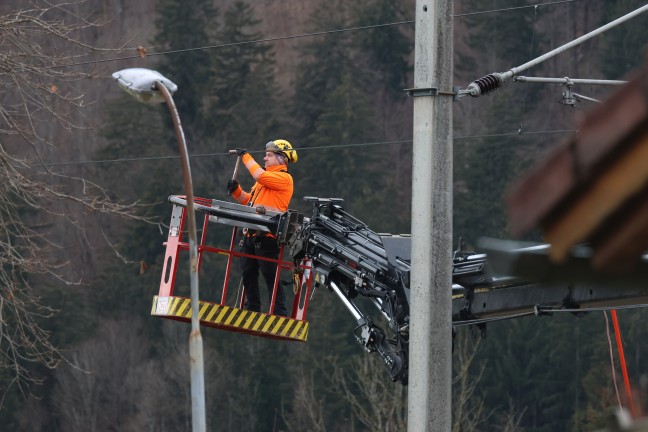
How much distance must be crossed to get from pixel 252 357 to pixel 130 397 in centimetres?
831

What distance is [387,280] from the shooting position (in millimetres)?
15164

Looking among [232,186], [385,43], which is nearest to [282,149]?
[232,186]

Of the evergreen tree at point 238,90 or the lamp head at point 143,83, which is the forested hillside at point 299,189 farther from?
the lamp head at point 143,83

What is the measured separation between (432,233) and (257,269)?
4.64 meters

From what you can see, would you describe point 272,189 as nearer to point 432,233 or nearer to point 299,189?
point 432,233

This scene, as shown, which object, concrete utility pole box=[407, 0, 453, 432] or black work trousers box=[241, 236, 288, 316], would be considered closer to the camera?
concrete utility pole box=[407, 0, 453, 432]

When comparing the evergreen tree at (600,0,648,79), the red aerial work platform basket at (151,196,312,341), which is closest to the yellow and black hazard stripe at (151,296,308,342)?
the red aerial work platform basket at (151,196,312,341)

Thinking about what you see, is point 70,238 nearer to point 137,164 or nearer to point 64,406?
point 137,164

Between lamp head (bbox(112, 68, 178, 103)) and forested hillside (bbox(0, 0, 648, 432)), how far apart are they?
155ft

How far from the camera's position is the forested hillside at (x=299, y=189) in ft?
219

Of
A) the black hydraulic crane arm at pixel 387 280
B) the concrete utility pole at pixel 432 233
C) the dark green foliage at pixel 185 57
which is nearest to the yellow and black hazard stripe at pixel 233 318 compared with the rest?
the black hydraulic crane arm at pixel 387 280

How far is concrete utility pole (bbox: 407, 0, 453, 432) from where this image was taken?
12805 mm

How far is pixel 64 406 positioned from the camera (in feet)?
252

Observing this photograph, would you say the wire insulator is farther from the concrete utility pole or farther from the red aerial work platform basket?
the red aerial work platform basket
